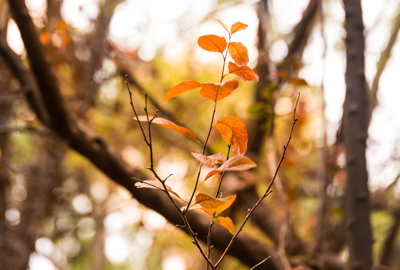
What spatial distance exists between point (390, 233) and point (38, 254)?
2618 millimetres

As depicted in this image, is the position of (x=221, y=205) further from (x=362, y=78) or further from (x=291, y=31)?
(x=291, y=31)

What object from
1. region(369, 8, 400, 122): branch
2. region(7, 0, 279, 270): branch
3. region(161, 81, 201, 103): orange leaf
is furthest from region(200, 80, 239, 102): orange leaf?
region(369, 8, 400, 122): branch

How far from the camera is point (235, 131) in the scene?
468mm

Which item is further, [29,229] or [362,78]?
[29,229]

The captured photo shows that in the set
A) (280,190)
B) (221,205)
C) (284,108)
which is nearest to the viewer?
(221,205)

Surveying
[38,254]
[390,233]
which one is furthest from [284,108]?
[38,254]

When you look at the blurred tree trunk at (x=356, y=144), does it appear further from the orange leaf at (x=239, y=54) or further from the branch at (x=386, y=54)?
the branch at (x=386, y=54)

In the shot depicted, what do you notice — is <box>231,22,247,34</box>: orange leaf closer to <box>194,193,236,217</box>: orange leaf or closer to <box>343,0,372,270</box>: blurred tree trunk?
<box>194,193,236,217</box>: orange leaf

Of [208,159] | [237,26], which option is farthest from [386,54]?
[208,159]

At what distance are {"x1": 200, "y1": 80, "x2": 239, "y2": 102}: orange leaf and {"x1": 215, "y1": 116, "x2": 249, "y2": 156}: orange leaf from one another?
0.04m

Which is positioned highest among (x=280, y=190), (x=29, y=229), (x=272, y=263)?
(x=280, y=190)

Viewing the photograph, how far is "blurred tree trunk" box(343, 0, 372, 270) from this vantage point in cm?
84

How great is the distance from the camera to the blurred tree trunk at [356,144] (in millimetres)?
837

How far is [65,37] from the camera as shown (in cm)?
201
